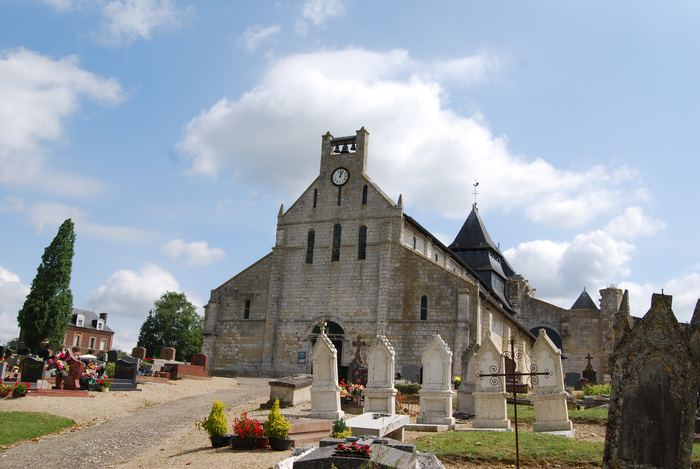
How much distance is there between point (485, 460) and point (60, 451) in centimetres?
735

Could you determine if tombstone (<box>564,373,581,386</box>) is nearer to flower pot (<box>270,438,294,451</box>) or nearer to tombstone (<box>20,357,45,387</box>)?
flower pot (<box>270,438,294,451</box>)

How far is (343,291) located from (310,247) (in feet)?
10.8

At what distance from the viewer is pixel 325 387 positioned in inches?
519

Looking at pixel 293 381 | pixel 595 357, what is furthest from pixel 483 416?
pixel 595 357

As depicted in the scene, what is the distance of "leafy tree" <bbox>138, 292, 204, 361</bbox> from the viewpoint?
57375 millimetres

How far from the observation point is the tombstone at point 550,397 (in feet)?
36.4

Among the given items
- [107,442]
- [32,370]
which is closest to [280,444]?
[107,442]

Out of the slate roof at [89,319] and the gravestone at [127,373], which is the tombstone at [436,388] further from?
Answer: the slate roof at [89,319]

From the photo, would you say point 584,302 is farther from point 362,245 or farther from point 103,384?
point 103,384

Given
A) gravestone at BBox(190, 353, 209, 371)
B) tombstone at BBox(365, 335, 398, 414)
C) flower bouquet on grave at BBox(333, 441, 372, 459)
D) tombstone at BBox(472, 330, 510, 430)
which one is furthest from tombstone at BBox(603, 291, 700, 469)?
gravestone at BBox(190, 353, 209, 371)

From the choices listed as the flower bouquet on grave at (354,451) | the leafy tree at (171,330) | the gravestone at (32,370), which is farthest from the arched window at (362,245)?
the leafy tree at (171,330)

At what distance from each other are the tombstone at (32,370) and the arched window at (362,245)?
15.9m

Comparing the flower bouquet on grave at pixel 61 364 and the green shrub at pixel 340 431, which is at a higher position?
the flower bouquet on grave at pixel 61 364

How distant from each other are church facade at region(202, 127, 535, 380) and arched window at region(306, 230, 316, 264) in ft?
0.19
